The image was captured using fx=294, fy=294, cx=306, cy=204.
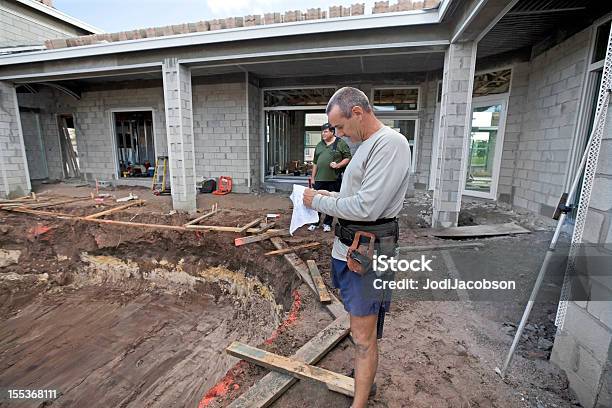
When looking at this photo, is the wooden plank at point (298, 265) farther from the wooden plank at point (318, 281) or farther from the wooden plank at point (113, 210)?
the wooden plank at point (113, 210)

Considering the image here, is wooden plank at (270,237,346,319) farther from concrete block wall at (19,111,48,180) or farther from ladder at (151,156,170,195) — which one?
concrete block wall at (19,111,48,180)

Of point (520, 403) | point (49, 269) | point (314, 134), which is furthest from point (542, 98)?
point (49, 269)

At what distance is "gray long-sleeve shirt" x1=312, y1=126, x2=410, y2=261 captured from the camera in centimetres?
127

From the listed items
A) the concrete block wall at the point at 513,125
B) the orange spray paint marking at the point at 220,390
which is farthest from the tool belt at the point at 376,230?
the concrete block wall at the point at 513,125

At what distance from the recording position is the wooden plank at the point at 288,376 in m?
1.74

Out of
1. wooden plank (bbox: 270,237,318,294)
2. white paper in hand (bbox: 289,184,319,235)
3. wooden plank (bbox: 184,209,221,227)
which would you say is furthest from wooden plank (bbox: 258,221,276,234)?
white paper in hand (bbox: 289,184,319,235)

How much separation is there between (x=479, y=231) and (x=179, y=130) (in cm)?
560

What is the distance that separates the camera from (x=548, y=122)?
501 centimetres

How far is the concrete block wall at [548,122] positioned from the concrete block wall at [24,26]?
12.7 meters

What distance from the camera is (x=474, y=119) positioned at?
673 centimetres

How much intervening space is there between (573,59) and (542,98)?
2.67 feet

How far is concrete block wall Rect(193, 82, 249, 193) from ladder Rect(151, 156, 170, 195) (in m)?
1.00

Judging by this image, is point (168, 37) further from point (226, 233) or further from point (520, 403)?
point (520, 403)

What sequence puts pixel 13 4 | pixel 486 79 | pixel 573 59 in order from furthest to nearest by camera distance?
pixel 13 4, pixel 486 79, pixel 573 59
